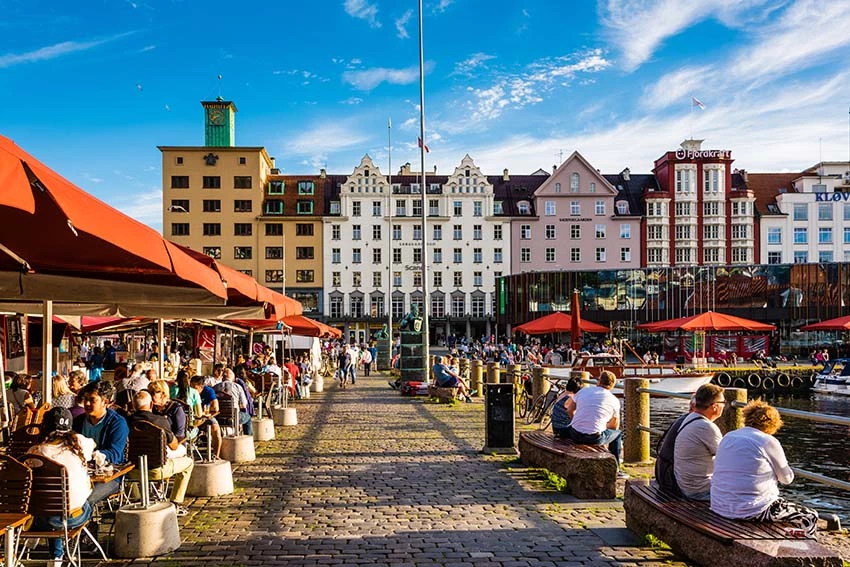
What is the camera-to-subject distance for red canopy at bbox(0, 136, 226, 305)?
12.8 feet

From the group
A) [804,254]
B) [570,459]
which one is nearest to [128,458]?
[570,459]

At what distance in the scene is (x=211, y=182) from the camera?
84.6 m

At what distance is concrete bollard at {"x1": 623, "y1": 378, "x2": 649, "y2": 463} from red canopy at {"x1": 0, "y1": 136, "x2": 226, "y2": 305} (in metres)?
6.93

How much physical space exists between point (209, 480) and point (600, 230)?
268ft

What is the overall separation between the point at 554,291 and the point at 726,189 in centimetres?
2610

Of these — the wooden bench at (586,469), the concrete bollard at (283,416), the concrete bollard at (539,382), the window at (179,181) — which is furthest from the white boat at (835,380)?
the window at (179,181)

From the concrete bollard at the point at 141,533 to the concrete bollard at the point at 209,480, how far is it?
2488mm

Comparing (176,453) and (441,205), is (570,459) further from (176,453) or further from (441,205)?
(441,205)

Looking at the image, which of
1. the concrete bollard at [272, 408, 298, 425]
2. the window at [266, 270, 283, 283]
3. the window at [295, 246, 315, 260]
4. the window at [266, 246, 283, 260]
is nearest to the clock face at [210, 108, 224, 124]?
the window at [266, 246, 283, 260]

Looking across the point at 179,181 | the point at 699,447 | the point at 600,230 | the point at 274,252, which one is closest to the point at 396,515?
the point at 699,447

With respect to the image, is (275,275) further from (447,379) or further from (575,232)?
(447,379)

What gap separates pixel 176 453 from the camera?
930cm

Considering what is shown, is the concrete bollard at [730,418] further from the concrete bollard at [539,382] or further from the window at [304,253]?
the window at [304,253]

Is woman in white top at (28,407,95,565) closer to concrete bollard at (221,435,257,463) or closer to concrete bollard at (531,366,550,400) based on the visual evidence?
concrete bollard at (221,435,257,463)
